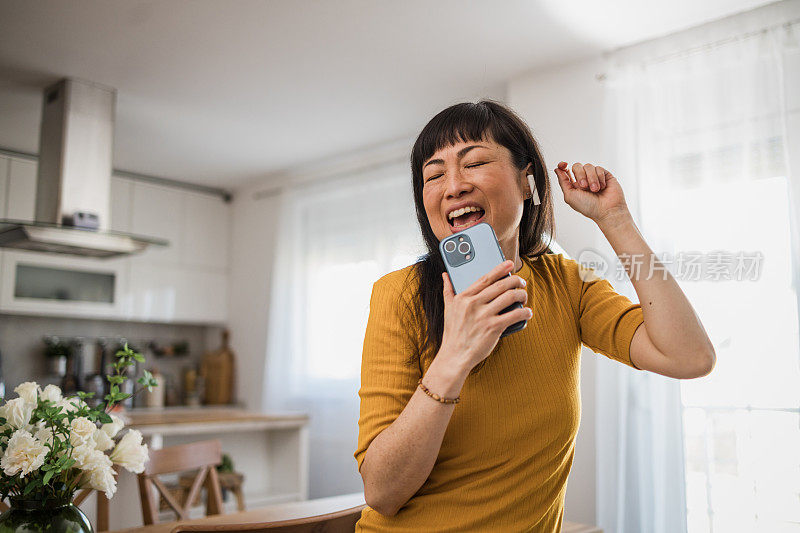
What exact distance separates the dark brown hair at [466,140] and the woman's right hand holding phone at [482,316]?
11cm

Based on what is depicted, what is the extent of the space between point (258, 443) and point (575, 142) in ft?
8.65

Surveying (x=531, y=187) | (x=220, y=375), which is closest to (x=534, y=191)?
(x=531, y=187)

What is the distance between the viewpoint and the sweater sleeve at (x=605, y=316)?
36.0 inches

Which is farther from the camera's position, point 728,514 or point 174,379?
point 174,379

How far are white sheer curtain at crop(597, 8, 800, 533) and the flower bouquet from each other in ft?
6.78

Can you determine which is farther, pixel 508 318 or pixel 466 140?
pixel 466 140

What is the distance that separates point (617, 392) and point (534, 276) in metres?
2.01

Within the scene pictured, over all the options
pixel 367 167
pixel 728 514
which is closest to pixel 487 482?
pixel 728 514

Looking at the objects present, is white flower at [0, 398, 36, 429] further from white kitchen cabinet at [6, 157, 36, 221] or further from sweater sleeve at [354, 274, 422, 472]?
white kitchen cabinet at [6, 157, 36, 221]

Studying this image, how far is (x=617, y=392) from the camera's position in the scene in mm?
2799

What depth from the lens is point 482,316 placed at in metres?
0.72

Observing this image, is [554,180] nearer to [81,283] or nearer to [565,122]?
[565,122]

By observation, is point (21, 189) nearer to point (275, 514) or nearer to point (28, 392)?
point (275, 514)

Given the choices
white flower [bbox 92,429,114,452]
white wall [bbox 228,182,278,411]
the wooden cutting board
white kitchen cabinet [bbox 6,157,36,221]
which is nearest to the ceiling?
white kitchen cabinet [bbox 6,157,36,221]
